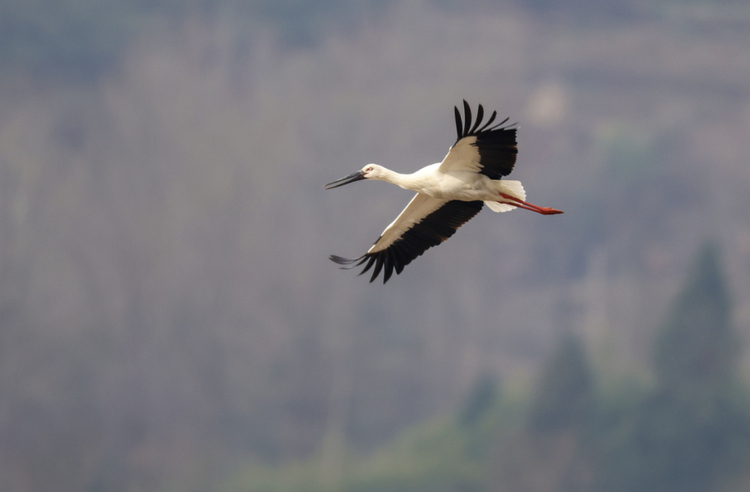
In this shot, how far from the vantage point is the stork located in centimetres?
→ 1819

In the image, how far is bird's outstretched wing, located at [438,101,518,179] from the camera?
703 inches

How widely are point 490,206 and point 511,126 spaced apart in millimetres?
2542

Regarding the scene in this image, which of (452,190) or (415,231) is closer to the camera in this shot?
(452,190)

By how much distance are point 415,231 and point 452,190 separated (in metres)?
2.39

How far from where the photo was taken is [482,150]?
18.4 meters

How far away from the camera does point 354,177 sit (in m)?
20.2

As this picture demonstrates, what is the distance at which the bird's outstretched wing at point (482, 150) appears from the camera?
1786cm

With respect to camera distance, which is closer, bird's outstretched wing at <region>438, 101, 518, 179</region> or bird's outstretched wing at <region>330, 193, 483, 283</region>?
bird's outstretched wing at <region>438, 101, 518, 179</region>

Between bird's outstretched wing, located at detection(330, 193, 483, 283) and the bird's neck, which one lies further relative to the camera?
bird's outstretched wing, located at detection(330, 193, 483, 283)

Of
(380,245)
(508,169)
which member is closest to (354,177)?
(380,245)

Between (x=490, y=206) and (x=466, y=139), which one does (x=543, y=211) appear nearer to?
(x=490, y=206)

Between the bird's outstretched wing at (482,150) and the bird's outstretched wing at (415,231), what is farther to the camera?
the bird's outstretched wing at (415,231)

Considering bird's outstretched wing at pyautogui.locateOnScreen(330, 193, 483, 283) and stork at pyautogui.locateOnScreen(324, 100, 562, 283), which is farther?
bird's outstretched wing at pyautogui.locateOnScreen(330, 193, 483, 283)

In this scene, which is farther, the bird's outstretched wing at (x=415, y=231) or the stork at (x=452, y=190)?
the bird's outstretched wing at (x=415, y=231)
